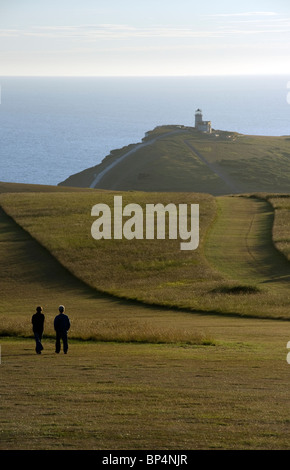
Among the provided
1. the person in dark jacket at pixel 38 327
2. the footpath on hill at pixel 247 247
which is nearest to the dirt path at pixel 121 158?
the footpath on hill at pixel 247 247

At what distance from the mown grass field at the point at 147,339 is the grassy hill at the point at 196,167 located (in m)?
46.9

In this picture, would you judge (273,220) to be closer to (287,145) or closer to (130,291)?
(130,291)

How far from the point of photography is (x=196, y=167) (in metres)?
116

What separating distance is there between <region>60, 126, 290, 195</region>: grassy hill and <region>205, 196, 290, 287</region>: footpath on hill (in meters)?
38.8

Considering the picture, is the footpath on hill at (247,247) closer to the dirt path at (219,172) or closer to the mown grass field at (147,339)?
the mown grass field at (147,339)

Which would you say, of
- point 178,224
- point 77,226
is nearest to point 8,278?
point 77,226

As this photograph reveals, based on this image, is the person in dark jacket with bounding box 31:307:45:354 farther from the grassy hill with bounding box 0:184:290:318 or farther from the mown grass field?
the grassy hill with bounding box 0:184:290:318

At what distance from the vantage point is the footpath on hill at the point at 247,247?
42.4 metres

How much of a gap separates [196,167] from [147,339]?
303ft

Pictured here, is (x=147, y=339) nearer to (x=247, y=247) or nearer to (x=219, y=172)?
(x=247, y=247)

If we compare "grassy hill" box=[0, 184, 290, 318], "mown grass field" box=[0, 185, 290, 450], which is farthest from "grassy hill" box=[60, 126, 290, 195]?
"mown grass field" box=[0, 185, 290, 450]

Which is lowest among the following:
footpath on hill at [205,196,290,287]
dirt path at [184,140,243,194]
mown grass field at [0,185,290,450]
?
mown grass field at [0,185,290,450]

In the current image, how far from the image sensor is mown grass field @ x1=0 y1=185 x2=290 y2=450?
1373 centimetres

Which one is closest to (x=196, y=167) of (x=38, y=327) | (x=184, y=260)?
(x=184, y=260)
